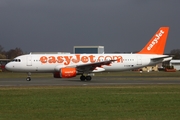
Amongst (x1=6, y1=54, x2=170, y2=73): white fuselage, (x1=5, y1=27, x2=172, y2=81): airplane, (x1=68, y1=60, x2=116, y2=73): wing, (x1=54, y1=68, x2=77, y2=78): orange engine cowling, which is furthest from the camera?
(x1=6, y1=54, x2=170, y2=73): white fuselage

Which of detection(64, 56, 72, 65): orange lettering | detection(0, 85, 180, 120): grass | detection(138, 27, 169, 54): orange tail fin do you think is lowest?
detection(0, 85, 180, 120): grass

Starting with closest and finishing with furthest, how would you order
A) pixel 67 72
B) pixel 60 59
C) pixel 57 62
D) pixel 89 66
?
1. pixel 67 72
2. pixel 89 66
3. pixel 57 62
4. pixel 60 59

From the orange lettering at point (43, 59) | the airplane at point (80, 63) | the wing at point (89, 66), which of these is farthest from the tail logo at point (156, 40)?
the orange lettering at point (43, 59)

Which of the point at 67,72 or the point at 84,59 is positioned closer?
the point at 67,72

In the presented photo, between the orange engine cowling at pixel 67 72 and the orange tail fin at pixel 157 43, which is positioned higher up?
the orange tail fin at pixel 157 43

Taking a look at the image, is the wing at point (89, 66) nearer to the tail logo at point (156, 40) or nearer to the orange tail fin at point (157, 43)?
the orange tail fin at point (157, 43)

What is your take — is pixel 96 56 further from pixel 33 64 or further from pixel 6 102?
pixel 6 102

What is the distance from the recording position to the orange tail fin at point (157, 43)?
149 feet

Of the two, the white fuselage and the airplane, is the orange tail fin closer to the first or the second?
the airplane

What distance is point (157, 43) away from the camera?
46094mm

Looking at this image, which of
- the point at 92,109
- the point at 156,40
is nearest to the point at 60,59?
the point at 156,40

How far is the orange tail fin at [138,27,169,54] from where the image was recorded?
45.5 m

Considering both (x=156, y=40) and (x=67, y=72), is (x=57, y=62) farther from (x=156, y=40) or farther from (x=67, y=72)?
(x=156, y=40)

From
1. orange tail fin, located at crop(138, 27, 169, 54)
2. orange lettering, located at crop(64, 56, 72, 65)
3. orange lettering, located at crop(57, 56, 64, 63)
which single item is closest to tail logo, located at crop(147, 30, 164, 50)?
orange tail fin, located at crop(138, 27, 169, 54)
